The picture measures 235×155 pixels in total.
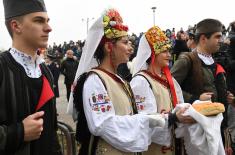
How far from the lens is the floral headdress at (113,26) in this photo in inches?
118

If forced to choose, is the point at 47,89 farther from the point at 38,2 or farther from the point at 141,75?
the point at 141,75

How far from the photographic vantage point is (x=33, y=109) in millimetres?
2309

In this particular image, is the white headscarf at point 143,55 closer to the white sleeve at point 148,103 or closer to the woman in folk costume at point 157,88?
the woman in folk costume at point 157,88

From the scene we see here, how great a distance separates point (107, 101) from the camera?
2.74m

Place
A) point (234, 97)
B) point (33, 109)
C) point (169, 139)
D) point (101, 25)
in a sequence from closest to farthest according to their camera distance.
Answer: point (33, 109) < point (101, 25) < point (169, 139) < point (234, 97)

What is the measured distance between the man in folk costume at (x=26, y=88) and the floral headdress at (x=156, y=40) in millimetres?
1481

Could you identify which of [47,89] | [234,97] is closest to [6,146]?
[47,89]

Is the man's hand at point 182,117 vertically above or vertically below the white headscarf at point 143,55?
below

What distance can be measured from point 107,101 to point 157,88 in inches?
36.4

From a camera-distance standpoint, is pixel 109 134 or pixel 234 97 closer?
pixel 109 134

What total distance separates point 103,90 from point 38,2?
0.76 m

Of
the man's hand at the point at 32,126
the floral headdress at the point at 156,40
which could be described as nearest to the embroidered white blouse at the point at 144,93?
the floral headdress at the point at 156,40

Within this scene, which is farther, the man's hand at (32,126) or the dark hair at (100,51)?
the dark hair at (100,51)

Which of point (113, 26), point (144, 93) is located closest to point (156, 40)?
point (144, 93)
